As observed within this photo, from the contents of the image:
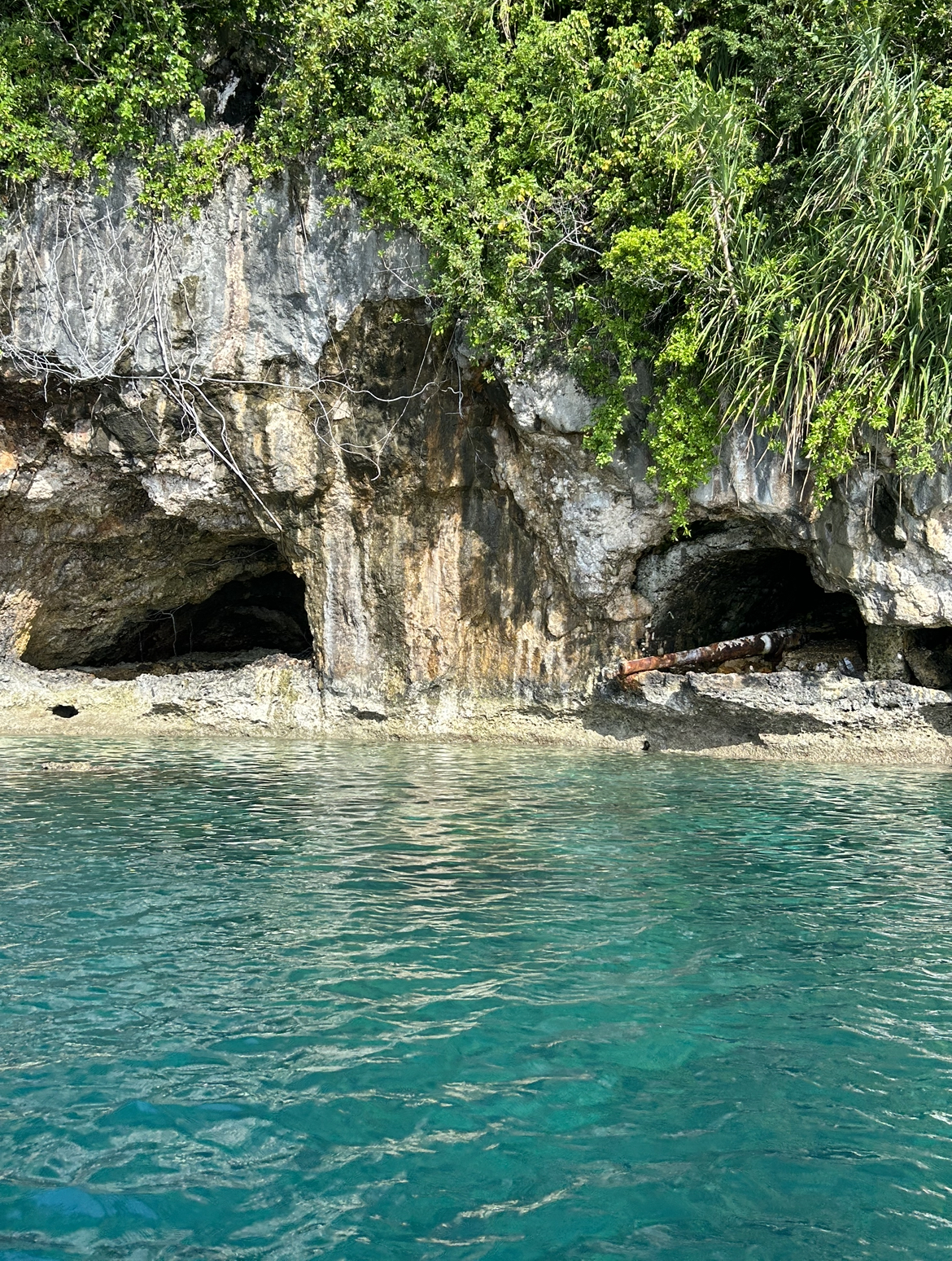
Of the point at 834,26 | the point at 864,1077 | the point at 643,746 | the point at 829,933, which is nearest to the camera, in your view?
the point at 864,1077

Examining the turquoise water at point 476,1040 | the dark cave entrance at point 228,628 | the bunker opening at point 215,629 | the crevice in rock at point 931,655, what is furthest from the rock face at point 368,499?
the turquoise water at point 476,1040

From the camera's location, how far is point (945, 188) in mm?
8969

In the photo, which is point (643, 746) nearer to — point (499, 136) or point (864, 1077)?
point (499, 136)

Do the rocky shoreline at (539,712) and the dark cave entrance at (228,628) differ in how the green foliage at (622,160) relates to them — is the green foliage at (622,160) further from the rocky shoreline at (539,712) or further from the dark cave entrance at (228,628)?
the dark cave entrance at (228,628)

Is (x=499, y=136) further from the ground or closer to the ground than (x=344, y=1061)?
further from the ground

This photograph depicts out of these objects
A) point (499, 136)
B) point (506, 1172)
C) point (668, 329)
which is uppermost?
point (499, 136)

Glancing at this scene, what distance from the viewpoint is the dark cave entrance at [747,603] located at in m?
12.0

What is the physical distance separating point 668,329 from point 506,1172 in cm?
896

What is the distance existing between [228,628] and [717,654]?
32.3 ft

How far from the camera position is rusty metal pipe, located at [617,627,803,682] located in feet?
37.7

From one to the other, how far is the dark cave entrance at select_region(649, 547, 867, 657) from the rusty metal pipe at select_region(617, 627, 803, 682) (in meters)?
0.52

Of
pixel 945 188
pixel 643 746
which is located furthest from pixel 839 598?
pixel 945 188

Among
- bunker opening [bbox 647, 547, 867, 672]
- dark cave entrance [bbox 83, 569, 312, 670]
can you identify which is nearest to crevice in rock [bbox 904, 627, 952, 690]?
bunker opening [bbox 647, 547, 867, 672]

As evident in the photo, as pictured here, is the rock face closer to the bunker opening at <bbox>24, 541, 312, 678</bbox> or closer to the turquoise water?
the bunker opening at <bbox>24, 541, 312, 678</bbox>
